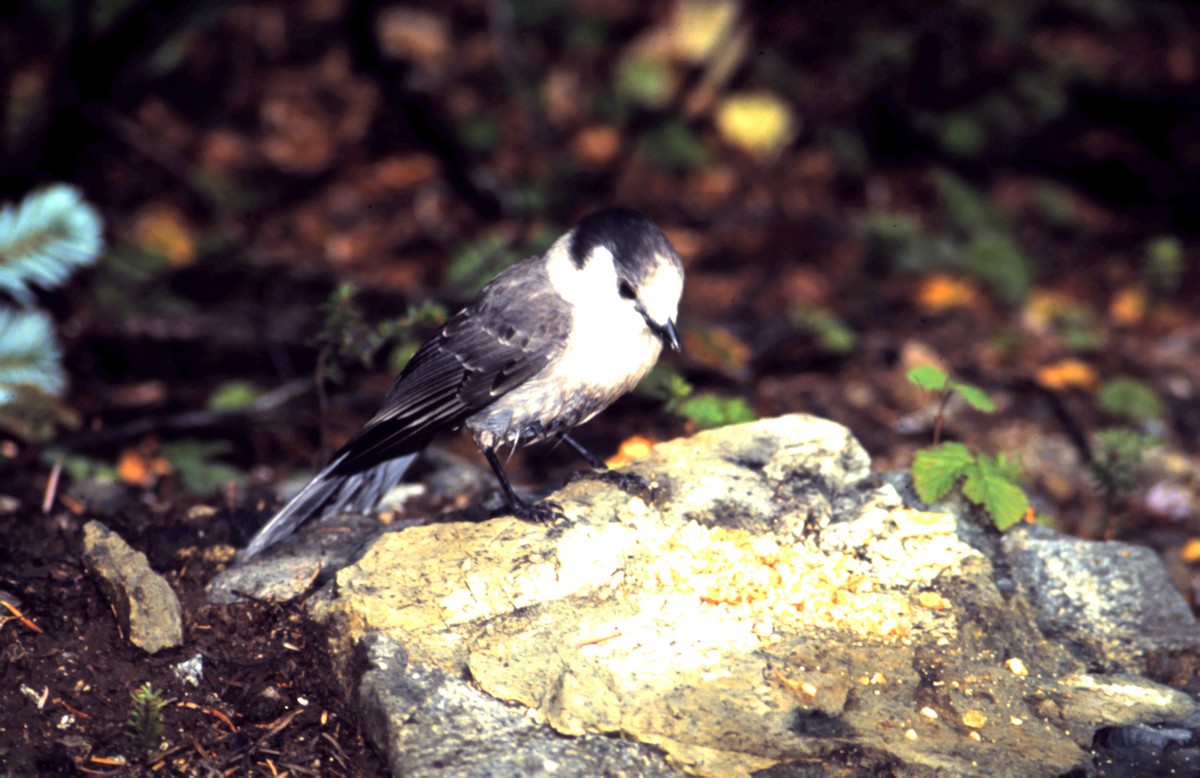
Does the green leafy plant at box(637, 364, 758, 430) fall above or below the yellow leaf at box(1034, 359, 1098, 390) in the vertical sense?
above

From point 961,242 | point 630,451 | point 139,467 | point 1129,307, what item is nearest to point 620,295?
point 630,451

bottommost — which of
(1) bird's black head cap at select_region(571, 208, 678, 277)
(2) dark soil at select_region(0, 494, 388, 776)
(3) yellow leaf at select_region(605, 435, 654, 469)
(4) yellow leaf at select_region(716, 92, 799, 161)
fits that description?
(2) dark soil at select_region(0, 494, 388, 776)

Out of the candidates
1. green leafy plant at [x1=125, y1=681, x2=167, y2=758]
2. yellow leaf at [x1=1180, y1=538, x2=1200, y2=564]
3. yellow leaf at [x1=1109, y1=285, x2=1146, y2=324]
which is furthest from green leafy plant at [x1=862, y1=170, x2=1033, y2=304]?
green leafy plant at [x1=125, y1=681, x2=167, y2=758]

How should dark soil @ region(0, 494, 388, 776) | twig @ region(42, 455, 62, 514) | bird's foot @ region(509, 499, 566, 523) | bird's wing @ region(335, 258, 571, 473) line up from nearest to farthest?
dark soil @ region(0, 494, 388, 776), bird's foot @ region(509, 499, 566, 523), bird's wing @ region(335, 258, 571, 473), twig @ region(42, 455, 62, 514)

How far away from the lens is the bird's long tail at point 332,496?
3.83m

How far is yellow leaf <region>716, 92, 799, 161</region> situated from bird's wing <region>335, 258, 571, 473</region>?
174 inches

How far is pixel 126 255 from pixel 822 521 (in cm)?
467

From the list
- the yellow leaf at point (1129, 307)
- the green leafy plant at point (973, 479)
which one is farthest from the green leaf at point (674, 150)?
the green leafy plant at point (973, 479)

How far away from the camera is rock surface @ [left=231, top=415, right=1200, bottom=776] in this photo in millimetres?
2859

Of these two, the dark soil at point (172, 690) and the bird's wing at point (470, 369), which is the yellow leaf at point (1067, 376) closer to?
the bird's wing at point (470, 369)

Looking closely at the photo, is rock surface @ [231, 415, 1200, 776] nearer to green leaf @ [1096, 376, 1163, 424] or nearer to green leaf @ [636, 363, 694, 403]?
green leaf @ [636, 363, 694, 403]

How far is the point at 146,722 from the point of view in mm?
2963

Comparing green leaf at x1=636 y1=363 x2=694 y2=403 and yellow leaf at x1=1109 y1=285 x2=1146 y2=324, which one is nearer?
green leaf at x1=636 y1=363 x2=694 y2=403

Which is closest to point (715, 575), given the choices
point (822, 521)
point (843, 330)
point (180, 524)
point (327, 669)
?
point (822, 521)
